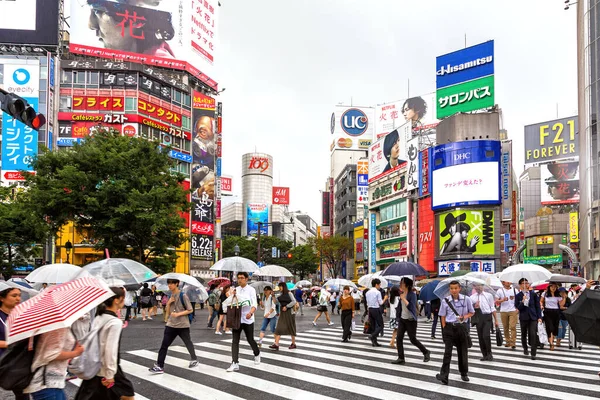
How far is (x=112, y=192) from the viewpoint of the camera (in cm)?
2744

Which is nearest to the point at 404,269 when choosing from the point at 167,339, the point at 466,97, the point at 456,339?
the point at 456,339

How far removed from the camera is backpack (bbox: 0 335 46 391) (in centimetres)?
472

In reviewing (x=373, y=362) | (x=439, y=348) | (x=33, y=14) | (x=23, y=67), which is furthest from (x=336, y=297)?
(x=33, y=14)

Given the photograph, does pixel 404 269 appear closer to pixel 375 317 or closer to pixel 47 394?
pixel 375 317

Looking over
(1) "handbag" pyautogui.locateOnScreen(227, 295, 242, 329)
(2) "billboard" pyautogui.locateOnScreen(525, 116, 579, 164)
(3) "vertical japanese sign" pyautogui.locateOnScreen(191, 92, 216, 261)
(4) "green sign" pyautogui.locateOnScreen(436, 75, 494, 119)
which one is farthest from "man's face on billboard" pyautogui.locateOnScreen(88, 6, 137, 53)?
(2) "billboard" pyautogui.locateOnScreen(525, 116, 579, 164)

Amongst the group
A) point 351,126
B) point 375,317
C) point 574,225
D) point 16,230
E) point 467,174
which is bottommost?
point 375,317

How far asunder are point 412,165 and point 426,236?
831 cm

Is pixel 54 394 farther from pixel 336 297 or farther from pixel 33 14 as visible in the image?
pixel 33 14

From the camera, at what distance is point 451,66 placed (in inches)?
2351

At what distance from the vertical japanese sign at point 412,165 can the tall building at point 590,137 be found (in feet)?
66.1

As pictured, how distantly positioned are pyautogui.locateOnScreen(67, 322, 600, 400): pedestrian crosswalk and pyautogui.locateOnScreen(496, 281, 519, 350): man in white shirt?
38 centimetres

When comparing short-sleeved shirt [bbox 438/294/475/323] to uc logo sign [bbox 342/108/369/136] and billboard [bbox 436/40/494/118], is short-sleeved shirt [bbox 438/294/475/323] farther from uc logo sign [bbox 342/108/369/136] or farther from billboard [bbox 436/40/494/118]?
uc logo sign [bbox 342/108/369/136]

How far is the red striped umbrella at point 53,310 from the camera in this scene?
4.51m

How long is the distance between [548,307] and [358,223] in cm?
7333
